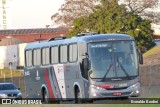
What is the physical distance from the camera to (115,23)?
8519 cm

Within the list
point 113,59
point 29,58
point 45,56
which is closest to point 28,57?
point 29,58

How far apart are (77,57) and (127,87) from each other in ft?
9.92

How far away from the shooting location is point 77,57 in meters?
32.7

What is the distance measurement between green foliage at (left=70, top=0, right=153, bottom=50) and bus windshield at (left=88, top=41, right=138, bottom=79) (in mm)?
50571

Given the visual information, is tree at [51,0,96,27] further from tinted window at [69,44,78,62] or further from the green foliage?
tinted window at [69,44,78,62]

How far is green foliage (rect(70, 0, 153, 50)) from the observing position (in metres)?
84.2

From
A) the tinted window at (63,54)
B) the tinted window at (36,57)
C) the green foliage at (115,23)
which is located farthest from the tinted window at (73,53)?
the green foliage at (115,23)

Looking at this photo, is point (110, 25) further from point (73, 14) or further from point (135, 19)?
point (73, 14)

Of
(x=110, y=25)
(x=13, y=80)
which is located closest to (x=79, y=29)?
(x=110, y=25)

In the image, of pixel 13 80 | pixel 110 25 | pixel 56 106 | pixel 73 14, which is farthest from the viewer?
pixel 73 14

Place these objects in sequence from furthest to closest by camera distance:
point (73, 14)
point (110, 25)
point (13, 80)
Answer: point (73, 14) → point (110, 25) → point (13, 80)

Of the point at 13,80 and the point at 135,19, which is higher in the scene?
the point at 135,19

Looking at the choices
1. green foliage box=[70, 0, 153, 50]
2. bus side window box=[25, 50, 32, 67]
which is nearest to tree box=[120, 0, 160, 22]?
green foliage box=[70, 0, 153, 50]

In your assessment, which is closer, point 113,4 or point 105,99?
point 105,99
